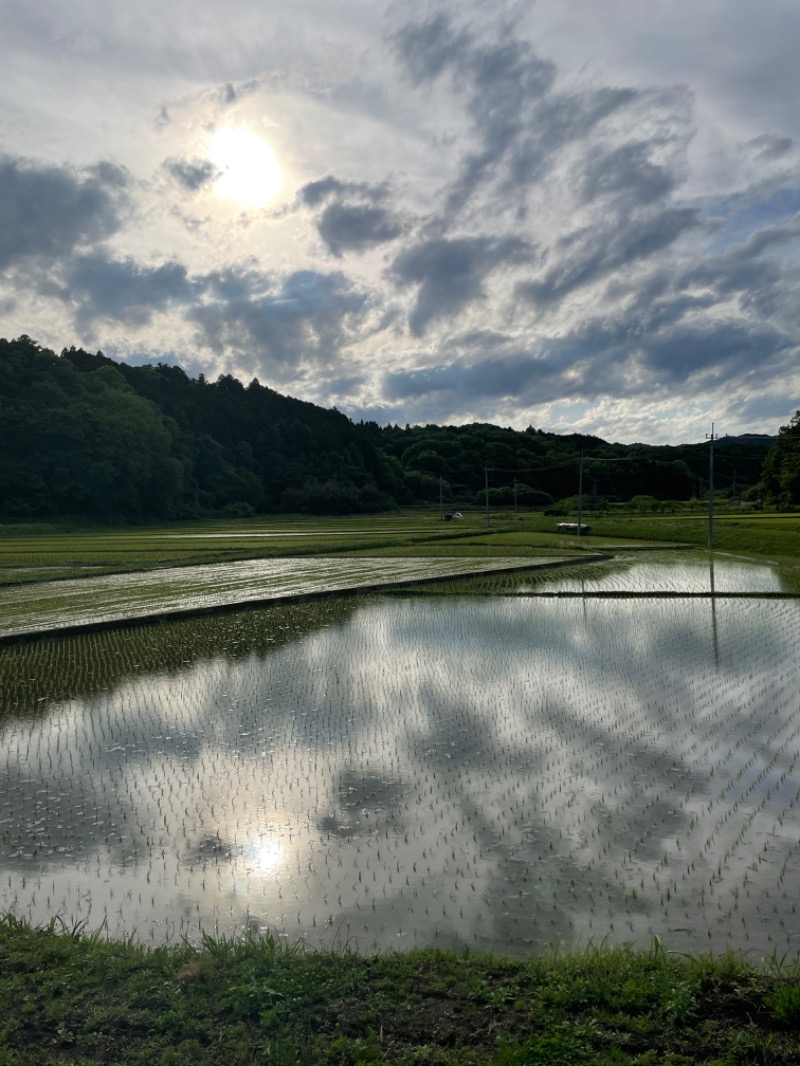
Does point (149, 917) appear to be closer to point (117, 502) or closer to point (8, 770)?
point (8, 770)

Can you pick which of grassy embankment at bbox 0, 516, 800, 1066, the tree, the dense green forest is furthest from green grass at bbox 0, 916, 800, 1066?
the tree

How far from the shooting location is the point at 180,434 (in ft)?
264

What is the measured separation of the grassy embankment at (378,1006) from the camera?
11.2 feet

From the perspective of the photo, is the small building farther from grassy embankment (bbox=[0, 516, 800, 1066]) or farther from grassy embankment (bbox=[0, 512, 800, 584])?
grassy embankment (bbox=[0, 516, 800, 1066])

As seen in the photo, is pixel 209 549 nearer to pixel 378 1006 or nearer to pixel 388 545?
pixel 388 545

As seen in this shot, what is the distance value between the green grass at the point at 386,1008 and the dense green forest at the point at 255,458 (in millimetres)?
39938

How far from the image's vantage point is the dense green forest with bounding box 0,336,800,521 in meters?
59.2

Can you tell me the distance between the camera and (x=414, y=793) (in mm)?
6594

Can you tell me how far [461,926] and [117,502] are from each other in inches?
2465

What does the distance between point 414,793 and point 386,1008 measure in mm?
2885

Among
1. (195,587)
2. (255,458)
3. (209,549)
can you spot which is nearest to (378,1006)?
(195,587)

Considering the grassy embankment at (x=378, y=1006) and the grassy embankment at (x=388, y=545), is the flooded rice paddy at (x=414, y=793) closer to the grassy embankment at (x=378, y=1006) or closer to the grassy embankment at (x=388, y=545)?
the grassy embankment at (x=378, y=1006)

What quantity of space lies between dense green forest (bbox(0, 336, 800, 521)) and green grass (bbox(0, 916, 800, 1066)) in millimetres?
39938

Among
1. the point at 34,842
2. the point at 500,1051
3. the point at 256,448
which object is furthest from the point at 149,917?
the point at 256,448
